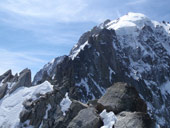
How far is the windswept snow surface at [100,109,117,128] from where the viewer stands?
14.2 m

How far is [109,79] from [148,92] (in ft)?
121

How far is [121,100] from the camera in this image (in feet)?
52.9

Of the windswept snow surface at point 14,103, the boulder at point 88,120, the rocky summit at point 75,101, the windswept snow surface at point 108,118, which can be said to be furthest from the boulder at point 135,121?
the windswept snow surface at point 14,103

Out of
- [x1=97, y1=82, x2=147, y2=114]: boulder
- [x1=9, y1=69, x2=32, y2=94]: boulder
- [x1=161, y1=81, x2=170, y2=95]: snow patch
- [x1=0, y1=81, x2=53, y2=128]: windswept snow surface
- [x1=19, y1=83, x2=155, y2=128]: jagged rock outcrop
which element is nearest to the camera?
[x1=19, y1=83, x2=155, y2=128]: jagged rock outcrop

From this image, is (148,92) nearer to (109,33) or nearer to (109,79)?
(109,79)

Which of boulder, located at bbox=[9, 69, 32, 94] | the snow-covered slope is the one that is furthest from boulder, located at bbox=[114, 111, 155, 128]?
the snow-covered slope

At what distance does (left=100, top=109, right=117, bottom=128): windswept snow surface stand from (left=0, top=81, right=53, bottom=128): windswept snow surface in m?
20.6

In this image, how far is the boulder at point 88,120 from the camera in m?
15.0

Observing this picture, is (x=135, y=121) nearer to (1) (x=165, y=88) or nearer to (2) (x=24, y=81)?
(2) (x=24, y=81)

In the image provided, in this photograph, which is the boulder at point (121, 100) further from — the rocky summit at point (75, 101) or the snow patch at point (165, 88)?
the snow patch at point (165, 88)

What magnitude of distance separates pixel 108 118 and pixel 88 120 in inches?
51.0

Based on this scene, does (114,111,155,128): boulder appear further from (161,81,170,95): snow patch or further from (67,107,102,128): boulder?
(161,81,170,95): snow patch

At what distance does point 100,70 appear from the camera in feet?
456

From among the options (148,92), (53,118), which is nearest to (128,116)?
(53,118)
